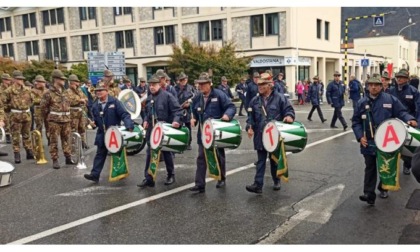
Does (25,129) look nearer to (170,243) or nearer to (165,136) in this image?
(165,136)

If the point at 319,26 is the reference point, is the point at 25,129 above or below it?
below

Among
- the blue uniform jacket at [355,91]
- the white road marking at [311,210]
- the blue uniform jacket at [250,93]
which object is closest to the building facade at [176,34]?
the blue uniform jacket at [355,91]

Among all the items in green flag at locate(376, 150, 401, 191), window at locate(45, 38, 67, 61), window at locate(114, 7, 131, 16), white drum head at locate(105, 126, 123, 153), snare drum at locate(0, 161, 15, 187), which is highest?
window at locate(114, 7, 131, 16)

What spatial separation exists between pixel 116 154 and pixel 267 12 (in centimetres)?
2598

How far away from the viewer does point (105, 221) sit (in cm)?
536

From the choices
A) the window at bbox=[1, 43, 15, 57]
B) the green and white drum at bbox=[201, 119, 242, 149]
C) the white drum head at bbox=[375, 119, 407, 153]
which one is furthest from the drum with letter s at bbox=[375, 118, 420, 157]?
the window at bbox=[1, 43, 15, 57]

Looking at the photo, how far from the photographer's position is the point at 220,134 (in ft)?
21.1

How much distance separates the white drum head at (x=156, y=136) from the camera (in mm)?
6707

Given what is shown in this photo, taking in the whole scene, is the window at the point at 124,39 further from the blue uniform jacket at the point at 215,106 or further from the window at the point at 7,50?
the blue uniform jacket at the point at 215,106

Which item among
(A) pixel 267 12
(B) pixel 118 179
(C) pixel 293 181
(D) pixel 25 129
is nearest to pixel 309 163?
(C) pixel 293 181

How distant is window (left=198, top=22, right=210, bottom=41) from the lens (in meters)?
34.2

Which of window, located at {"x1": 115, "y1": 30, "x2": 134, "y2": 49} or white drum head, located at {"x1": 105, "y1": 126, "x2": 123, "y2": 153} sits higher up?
A: window, located at {"x1": 115, "y1": 30, "x2": 134, "y2": 49}

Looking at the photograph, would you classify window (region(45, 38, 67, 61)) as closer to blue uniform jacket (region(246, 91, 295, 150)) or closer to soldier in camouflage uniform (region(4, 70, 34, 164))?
soldier in camouflage uniform (region(4, 70, 34, 164))

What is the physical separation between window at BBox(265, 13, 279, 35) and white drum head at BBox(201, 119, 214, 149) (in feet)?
84.8
